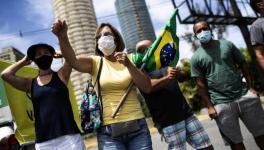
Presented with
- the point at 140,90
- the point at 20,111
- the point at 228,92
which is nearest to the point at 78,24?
the point at 20,111

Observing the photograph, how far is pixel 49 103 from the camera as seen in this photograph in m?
3.54

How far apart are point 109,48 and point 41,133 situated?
102 centimetres

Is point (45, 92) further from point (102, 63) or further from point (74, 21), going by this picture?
point (74, 21)

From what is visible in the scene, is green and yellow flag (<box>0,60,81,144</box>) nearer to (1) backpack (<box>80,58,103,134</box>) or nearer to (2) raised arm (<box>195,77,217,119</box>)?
(1) backpack (<box>80,58,103,134</box>)

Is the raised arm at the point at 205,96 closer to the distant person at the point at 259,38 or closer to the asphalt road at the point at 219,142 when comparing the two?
the distant person at the point at 259,38

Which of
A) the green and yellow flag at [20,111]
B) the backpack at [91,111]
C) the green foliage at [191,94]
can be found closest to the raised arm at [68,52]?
the backpack at [91,111]

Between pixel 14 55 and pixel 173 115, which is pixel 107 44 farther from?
pixel 14 55

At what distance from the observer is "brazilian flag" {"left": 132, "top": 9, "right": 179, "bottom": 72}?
3.90 m

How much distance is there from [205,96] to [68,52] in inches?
71.2

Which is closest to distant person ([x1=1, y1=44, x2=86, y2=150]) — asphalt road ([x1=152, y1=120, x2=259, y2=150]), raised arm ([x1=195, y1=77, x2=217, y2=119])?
raised arm ([x1=195, y1=77, x2=217, y2=119])

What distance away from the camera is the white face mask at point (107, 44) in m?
3.70

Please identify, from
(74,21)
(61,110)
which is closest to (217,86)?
(61,110)

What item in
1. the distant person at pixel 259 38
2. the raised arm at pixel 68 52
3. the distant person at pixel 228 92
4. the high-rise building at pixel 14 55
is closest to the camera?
the raised arm at pixel 68 52

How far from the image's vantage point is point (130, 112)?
3510 mm
